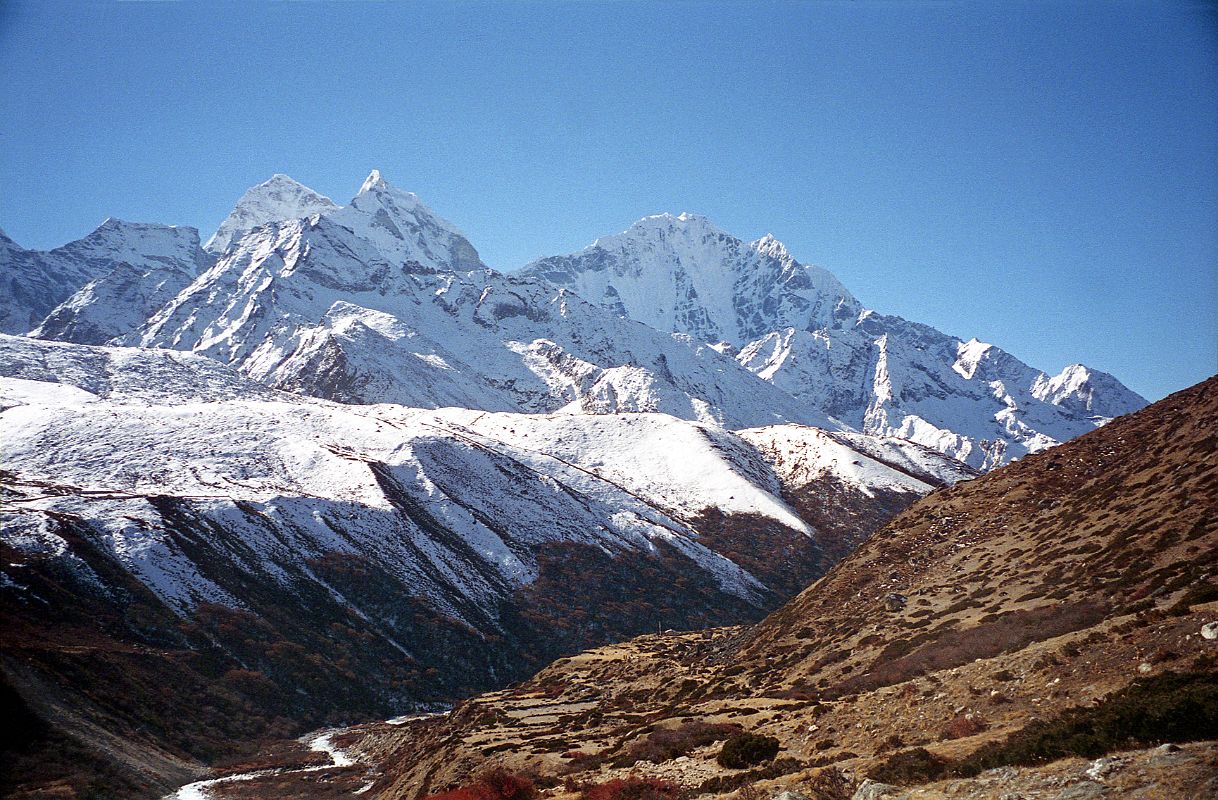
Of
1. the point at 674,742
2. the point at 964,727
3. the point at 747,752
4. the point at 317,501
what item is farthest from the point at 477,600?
the point at 964,727

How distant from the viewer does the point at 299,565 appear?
10094 cm

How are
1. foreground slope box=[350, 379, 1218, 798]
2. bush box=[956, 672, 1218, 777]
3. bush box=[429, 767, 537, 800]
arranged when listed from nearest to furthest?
bush box=[956, 672, 1218, 777], foreground slope box=[350, 379, 1218, 798], bush box=[429, 767, 537, 800]

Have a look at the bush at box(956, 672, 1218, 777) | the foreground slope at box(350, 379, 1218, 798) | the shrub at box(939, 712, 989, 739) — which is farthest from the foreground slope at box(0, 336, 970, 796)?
the bush at box(956, 672, 1218, 777)

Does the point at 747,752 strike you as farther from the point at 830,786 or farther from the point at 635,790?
the point at 830,786

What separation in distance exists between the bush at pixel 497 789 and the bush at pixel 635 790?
13.2 ft

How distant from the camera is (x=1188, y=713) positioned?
54.7 ft

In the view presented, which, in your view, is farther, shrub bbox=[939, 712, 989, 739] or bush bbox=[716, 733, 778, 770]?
bush bbox=[716, 733, 778, 770]

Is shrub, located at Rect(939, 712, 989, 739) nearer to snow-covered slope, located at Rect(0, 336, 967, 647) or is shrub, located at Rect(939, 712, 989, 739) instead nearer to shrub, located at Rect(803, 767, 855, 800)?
shrub, located at Rect(803, 767, 855, 800)

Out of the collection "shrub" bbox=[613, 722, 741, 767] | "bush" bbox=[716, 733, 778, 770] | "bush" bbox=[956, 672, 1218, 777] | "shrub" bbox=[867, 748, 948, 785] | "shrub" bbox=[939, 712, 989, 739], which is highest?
"bush" bbox=[956, 672, 1218, 777]

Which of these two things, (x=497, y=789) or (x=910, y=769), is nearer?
(x=910, y=769)

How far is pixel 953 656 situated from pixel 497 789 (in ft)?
71.9

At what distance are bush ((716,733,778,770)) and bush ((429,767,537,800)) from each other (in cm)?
898

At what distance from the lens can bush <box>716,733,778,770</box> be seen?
1102 inches

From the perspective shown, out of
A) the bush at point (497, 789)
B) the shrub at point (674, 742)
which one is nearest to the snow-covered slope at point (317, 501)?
the bush at point (497, 789)
